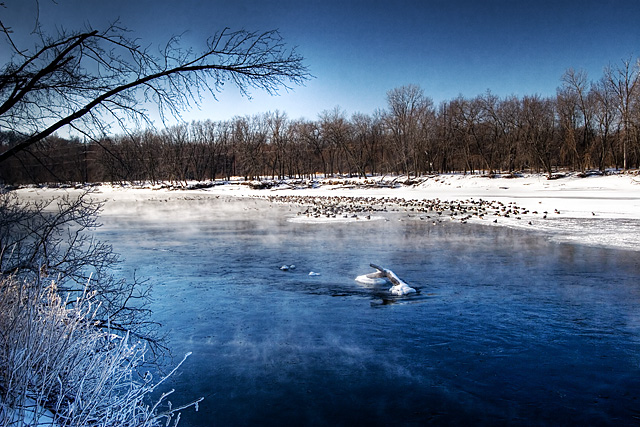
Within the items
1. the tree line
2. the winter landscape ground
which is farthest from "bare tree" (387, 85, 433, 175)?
the winter landscape ground

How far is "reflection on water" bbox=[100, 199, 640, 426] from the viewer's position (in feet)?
16.8

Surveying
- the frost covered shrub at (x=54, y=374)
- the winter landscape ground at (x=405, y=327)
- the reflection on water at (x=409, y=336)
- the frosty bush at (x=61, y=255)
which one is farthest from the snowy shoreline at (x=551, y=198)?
the reflection on water at (x=409, y=336)

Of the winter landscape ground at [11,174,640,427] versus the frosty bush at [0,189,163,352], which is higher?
the frosty bush at [0,189,163,352]

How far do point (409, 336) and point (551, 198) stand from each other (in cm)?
2821

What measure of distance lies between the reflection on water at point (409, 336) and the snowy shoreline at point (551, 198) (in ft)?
8.87

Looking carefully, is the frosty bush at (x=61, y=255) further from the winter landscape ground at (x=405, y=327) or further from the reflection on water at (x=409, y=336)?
the reflection on water at (x=409, y=336)

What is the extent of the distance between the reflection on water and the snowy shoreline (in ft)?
8.87

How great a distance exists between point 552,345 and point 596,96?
61.6 meters

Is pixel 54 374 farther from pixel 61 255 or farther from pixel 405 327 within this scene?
pixel 405 327

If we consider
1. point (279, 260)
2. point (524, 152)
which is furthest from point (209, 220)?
point (524, 152)

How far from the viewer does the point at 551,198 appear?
102 ft

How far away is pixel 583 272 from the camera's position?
10758mm

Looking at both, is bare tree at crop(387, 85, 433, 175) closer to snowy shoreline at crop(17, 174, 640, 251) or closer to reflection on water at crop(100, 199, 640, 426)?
snowy shoreline at crop(17, 174, 640, 251)

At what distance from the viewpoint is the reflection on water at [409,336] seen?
512cm
